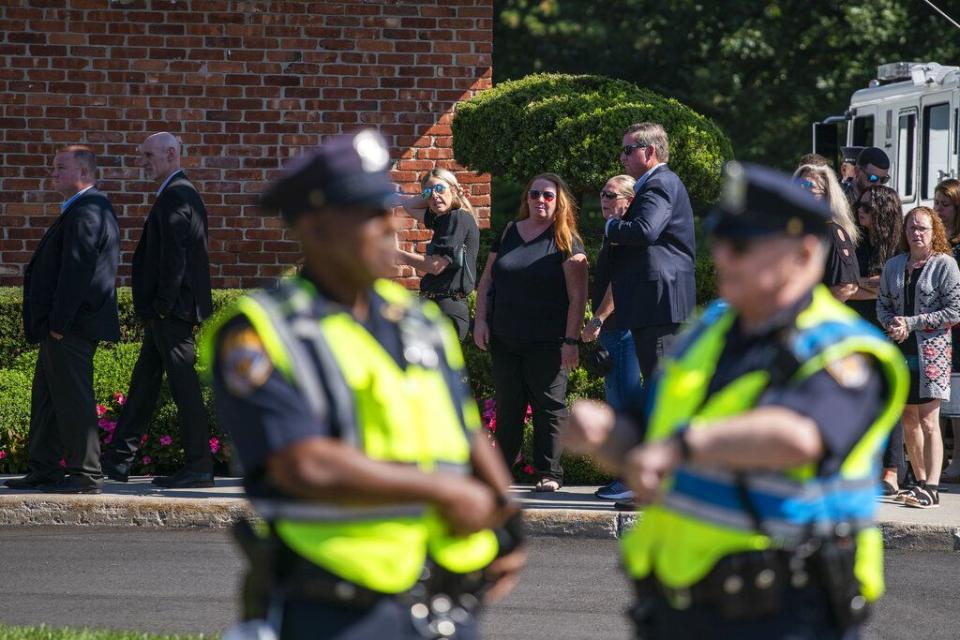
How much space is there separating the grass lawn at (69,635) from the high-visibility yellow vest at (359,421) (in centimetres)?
304

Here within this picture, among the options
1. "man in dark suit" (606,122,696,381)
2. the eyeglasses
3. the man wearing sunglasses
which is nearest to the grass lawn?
"man in dark suit" (606,122,696,381)

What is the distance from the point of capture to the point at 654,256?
826 centimetres

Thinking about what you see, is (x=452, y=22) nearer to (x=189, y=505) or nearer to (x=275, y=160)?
(x=275, y=160)

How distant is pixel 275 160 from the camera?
11.8m

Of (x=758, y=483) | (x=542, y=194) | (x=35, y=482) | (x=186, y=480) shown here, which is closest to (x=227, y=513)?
(x=186, y=480)

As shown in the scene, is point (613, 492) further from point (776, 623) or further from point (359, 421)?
point (359, 421)

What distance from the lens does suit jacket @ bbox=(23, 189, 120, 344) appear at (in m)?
8.41

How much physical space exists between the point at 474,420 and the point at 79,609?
151 inches

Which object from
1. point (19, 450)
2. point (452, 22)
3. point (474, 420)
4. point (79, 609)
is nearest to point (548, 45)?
point (452, 22)

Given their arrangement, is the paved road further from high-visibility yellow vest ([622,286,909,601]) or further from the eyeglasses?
high-visibility yellow vest ([622,286,909,601])

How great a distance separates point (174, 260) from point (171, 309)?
281 millimetres

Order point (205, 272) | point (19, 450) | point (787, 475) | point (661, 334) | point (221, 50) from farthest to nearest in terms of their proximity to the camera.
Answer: point (221, 50), point (19, 450), point (205, 272), point (661, 334), point (787, 475)

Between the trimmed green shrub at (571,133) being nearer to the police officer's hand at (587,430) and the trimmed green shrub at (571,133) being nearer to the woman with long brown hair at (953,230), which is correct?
the woman with long brown hair at (953,230)

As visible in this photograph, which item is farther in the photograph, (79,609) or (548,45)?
(548,45)
